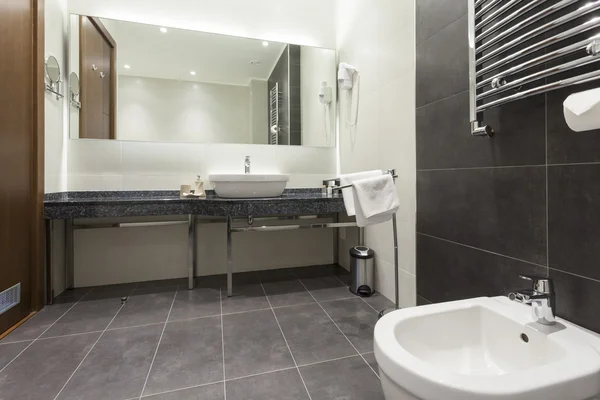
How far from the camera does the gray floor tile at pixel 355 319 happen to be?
1418 mm

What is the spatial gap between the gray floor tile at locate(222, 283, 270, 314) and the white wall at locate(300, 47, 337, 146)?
4.32 feet

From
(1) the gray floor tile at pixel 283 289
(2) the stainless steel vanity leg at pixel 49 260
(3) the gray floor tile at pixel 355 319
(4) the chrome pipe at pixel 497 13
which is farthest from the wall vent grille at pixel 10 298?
Result: (4) the chrome pipe at pixel 497 13

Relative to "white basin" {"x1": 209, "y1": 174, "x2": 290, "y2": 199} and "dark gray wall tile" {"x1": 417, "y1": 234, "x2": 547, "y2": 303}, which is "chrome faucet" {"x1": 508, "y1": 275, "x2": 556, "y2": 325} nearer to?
"dark gray wall tile" {"x1": 417, "y1": 234, "x2": 547, "y2": 303}

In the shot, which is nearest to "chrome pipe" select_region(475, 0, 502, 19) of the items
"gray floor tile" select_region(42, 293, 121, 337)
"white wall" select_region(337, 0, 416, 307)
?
"white wall" select_region(337, 0, 416, 307)

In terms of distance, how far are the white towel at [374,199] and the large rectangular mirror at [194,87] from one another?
128 cm

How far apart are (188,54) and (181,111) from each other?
461 millimetres

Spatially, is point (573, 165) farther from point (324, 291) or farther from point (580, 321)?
point (324, 291)

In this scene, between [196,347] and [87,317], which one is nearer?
[196,347]

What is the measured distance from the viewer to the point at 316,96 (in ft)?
8.53

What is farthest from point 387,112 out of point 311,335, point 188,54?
point 188,54

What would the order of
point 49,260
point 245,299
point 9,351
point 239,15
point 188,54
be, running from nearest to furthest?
point 9,351 → point 49,260 → point 245,299 → point 188,54 → point 239,15

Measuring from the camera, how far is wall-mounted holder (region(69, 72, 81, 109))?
→ 6.77 ft

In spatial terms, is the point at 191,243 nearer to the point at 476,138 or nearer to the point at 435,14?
the point at 476,138

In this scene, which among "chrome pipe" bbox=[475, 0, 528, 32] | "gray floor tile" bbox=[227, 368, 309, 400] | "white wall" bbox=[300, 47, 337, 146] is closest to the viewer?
"chrome pipe" bbox=[475, 0, 528, 32]
